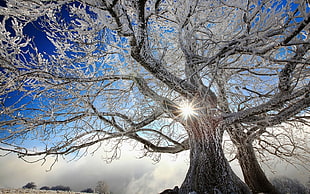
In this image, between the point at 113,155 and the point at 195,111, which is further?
the point at 113,155

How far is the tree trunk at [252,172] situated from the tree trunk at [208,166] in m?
2.18

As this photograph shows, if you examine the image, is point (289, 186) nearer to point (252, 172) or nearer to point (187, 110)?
point (252, 172)

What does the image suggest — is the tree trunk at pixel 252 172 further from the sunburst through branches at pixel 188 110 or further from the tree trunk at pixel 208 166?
the sunburst through branches at pixel 188 110

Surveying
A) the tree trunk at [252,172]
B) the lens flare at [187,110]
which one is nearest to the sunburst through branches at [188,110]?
the lens flare at [187,110]

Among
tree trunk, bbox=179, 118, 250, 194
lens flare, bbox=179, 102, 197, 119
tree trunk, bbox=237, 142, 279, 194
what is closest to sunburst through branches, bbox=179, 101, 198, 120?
lens flare, bbox=179, 102, 197, 119

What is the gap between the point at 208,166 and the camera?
3648mm

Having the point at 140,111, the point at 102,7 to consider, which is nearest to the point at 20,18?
the point at 102,7

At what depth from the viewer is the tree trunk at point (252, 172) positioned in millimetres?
5418

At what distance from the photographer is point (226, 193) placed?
3.30 m

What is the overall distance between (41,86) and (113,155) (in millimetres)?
2818

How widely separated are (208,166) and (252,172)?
296cm

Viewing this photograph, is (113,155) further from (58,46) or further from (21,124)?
(58,46)

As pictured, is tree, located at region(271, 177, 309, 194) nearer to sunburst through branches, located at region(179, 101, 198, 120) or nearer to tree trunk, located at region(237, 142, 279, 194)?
tree trunk, located at region(237, 142, 279, 194)

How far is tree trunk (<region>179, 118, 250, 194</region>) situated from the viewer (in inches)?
136
